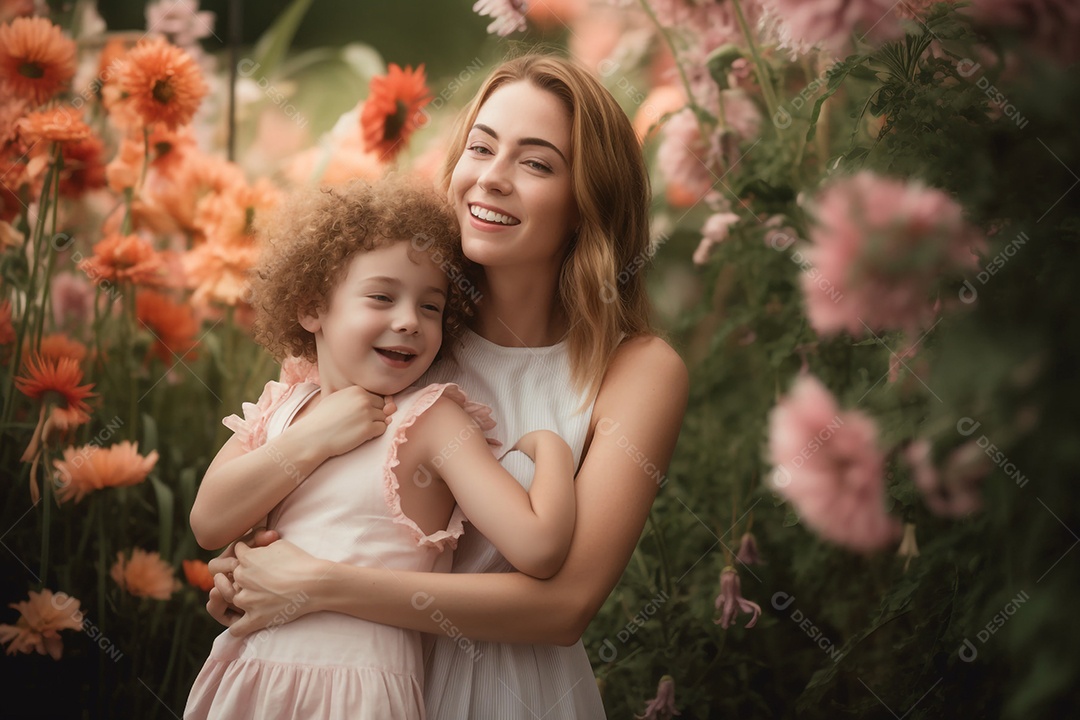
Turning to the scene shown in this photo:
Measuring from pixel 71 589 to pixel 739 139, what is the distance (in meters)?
1.65

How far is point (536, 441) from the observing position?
52.8 inches

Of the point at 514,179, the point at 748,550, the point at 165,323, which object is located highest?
the point at 514,179

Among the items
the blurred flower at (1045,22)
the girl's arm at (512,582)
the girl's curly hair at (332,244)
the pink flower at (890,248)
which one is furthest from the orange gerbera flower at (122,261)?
the blurred flower at (1045,22)

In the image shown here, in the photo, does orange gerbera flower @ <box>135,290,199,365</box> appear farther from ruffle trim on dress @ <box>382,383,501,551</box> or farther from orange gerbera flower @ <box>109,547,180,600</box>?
ruffle trim on dress @ <box>382,383,501,551</box>

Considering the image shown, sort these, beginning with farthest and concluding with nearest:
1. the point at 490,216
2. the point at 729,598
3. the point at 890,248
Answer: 1. the point at 729,598
2. the point at 490,216
3. the point at 890,248

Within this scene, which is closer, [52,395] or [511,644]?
[511,644]

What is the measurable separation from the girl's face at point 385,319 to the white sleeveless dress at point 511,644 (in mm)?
173

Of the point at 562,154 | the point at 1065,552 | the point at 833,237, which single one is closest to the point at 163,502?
the point at 562,154

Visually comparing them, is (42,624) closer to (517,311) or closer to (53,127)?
(53,127)

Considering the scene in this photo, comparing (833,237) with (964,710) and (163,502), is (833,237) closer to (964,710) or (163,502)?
(964,710)

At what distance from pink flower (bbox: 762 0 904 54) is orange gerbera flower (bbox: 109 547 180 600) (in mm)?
1482

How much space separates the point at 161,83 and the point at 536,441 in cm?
107

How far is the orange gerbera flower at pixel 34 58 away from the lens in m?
1.65

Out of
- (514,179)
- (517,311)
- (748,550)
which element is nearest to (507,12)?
(514,179)
